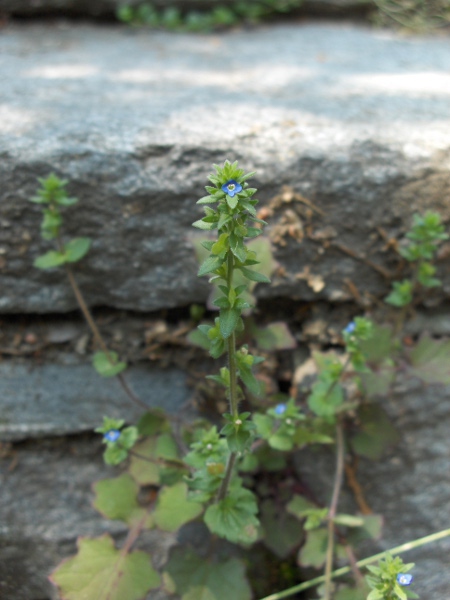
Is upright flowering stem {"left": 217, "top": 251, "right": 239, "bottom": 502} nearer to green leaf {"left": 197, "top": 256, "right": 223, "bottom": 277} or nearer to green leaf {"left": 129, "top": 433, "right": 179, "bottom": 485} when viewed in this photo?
green leaf {"left": 197, "top": 256, "right": 223, "bottom": 277}

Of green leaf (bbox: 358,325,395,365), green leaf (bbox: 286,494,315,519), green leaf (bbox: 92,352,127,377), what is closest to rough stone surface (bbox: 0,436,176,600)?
green leaf (bbox: 92,352,127,377)

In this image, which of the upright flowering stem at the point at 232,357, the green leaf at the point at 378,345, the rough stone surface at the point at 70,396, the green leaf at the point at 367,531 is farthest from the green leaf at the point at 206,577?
the green leaf at the point at 378,345

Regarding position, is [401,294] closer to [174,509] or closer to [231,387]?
[231,387]

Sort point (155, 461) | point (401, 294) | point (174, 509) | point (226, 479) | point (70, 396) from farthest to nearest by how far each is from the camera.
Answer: point (70, 396) → point (401, 294) → point (155, 461) → point (174, 509) → point (226, 479)

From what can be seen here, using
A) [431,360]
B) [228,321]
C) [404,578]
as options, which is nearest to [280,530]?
[404,578]

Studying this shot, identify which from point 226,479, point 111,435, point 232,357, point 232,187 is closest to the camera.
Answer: point 232,187

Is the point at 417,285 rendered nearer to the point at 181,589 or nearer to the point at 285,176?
the point at 285,176
